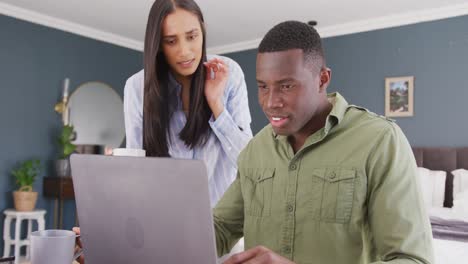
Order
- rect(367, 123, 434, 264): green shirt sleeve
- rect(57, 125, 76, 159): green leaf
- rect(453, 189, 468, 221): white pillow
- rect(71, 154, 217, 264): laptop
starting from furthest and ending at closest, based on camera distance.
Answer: rect(57, 125, 76, 159): green leaf
rect(453, 189, 468, 221): white pillow
rect(367, 123, 434, 264): green shirt sleeve
rect(71, 154, 217, 264): laptop

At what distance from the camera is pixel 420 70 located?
450 centimetres

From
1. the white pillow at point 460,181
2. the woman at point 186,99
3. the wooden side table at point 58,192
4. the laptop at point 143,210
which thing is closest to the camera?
the laptop at point 143,210

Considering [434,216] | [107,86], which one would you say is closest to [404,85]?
[434,216]

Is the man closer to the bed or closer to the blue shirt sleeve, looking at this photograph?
the blue shirt sleeve

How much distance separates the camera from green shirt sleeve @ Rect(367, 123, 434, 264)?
88 centimetres

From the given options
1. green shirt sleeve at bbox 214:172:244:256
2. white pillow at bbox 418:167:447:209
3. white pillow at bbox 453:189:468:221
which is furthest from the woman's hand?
white pillow at bbox 418:167:447:209

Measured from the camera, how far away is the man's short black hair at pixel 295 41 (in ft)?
3.48

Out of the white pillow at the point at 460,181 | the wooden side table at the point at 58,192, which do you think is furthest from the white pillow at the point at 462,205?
the wooden side table at the point at 58,192

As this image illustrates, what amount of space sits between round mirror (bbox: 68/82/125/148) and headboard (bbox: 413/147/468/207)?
333 cm

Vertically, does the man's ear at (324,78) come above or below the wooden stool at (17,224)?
above

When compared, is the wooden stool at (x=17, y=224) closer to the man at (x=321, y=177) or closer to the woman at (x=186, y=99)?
the woman at (x=186, y=99)

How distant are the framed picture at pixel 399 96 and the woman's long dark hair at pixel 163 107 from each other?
3454mm

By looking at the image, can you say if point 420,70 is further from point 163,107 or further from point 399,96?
point 163,107

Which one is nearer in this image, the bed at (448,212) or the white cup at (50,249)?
the white cup at (50,249)
